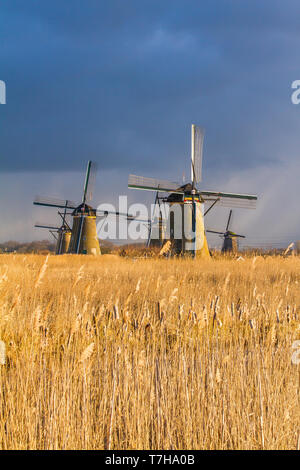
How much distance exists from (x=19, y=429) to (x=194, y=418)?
1.18m

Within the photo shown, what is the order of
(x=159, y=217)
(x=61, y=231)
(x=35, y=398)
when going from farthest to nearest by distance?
(x=61, y=231), (x=159, y=217), (x=35, y=398)

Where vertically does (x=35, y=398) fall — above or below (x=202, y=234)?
below

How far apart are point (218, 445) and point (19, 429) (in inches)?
52.6

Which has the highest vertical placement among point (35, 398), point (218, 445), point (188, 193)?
point (188, 193)

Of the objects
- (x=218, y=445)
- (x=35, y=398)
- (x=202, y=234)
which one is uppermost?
(x=202, y=234)

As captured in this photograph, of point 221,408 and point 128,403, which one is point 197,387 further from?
point 128,403

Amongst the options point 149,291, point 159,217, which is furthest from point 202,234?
point 149,291

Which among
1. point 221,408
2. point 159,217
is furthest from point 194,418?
point 159,217

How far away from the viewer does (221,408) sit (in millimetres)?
2811

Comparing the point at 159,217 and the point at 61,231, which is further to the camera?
the point at 61,231

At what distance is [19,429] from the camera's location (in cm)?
274
